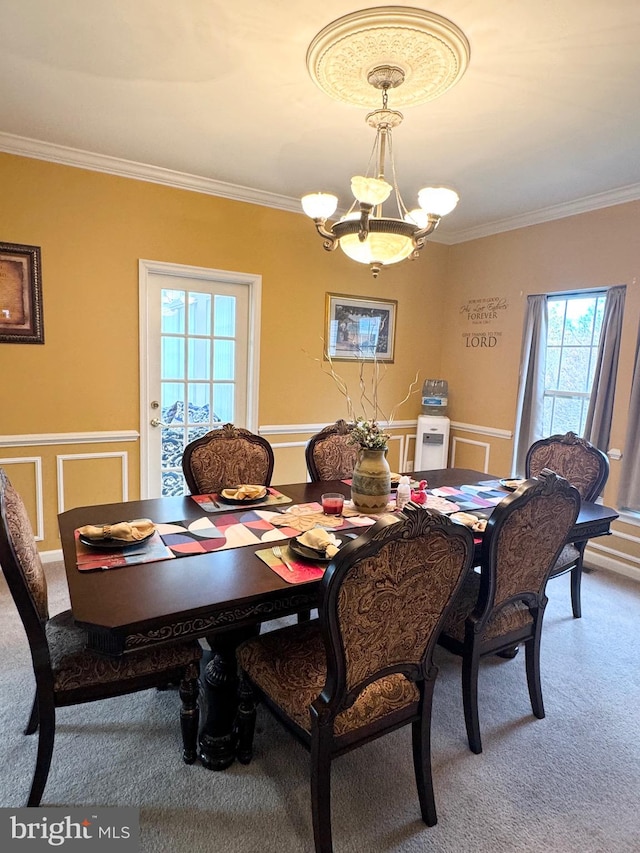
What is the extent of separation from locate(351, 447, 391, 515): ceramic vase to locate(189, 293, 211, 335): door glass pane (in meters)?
2.04

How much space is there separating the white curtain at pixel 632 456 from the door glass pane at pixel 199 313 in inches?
122

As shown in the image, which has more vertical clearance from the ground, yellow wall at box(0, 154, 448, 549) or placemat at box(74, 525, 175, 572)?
yellow wall at box(0, 154, 448, 549)

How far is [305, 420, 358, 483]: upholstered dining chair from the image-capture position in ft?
9.80

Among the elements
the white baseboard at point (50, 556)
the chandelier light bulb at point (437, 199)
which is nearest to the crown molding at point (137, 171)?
the chandelier light bulb at point (437, 199)

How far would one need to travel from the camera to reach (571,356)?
3.96m

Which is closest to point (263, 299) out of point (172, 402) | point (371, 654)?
point (172, 402)

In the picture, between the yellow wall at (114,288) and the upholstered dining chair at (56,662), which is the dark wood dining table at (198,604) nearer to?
the upholstered dining chair at (56,662)

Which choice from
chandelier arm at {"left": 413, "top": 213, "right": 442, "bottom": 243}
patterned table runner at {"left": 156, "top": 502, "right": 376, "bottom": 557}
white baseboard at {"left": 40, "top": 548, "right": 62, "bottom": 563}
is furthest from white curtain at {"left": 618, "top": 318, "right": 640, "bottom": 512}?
white baseboard at {"left": 40, "top": 548, "right": 62, "bottom": 563}

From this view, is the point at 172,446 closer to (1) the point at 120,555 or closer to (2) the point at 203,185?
(2) the point at 203,185

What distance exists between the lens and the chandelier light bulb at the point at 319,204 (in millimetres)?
2146

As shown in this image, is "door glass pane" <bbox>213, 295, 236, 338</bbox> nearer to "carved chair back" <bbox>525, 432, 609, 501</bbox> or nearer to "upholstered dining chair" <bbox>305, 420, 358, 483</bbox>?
"upholstered dining chair" <bbox>305, 420, 358, 483</bbox>

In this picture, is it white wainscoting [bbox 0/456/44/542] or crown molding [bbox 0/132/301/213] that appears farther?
white wainscoting [bbox 0/456/44/542]

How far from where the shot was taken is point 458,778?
1.77 m

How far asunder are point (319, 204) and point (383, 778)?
2282 mm
